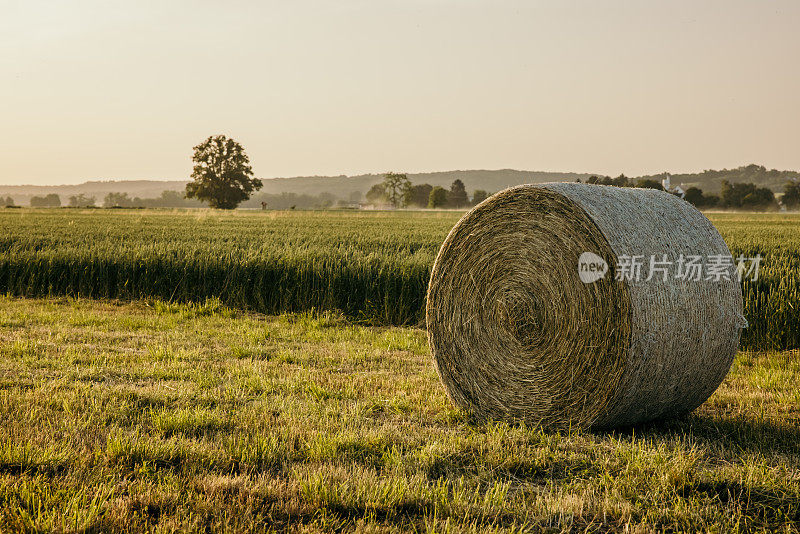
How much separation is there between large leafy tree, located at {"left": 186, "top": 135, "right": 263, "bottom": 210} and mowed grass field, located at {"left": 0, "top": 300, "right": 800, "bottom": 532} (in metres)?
72.1

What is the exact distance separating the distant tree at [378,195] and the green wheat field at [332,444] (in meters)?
113

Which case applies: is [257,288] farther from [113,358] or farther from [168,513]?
[168,513]

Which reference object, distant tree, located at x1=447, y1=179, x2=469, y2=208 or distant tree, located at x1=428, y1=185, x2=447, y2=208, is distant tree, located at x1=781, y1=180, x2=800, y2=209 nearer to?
distant tree, located at x1=447, y1=179, x2=469, y2=208

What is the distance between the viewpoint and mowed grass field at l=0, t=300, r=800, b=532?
329 cm

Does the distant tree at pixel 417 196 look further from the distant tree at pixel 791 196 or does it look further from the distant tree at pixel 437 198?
the distant tree at pixel 791 196

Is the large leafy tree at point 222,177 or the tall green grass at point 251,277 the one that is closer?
the tall green grass at point 251,277

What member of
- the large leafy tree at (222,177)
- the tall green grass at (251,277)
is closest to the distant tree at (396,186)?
the large leafy tree at (222,177)

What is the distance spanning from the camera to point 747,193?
3219 inches

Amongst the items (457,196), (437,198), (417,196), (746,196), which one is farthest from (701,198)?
(417,196)

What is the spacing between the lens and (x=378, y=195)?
126 metres

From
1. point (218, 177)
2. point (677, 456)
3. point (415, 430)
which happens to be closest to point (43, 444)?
point (415, 430)

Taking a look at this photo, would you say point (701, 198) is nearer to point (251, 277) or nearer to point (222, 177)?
point (222, 177)

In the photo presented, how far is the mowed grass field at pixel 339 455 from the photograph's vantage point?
3.29m

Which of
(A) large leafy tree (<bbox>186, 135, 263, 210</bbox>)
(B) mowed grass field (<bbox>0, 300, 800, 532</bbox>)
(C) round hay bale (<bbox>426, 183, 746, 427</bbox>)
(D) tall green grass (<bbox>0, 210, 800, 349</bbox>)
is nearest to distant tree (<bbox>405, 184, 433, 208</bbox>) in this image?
(A) large leafy tree (<bbox>186, 135, 263, 210</bbox>)
